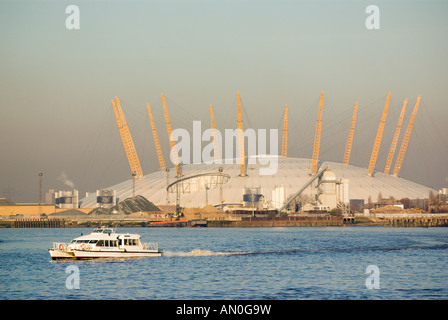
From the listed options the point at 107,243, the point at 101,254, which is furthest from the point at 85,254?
the point at 107,243

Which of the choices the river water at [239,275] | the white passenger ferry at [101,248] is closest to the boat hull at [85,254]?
the white passenger ferry at [101,248]

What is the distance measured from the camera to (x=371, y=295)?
47188mm

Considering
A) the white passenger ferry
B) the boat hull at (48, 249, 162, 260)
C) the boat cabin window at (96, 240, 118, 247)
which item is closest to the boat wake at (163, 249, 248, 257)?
the white passenger ferry

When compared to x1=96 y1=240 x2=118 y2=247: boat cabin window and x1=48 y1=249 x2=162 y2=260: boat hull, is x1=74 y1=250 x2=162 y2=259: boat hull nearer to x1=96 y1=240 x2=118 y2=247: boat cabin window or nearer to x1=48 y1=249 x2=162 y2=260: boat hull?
x1=48 y1=249 x2=162 y2=260: boat hull

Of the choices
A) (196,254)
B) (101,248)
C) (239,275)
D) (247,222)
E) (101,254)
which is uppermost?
Result: (101,248)

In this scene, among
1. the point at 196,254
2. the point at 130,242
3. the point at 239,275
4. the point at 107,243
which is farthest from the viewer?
the point at 196,254

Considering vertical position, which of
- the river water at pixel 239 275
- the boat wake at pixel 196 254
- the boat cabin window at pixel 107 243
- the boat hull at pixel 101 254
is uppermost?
the boat cabin window at pixel 107 243

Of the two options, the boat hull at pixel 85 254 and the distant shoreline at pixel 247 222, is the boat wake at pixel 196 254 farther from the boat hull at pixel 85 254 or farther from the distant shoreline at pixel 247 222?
the distant shoreline at pixel 247 222

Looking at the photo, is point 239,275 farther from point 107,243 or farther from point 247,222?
point 247,222

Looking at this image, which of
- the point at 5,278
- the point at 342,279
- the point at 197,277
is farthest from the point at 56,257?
the point at 342,279

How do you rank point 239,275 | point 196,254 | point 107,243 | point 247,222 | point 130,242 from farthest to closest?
point 247,222, point 196,254, point 130,242, point 107,243, point 239,275

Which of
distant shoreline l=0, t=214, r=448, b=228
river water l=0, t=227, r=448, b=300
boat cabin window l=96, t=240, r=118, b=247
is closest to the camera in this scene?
river water l=0, t=227, r=448, b=300

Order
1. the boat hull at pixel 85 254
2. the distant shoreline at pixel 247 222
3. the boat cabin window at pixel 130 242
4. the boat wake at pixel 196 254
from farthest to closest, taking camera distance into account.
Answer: the distant shoreline at pixel 247 222
the boat wake at pixel 196 254
the boat cabin window at pixel 130 242
the boat hull at pixel 85 254
